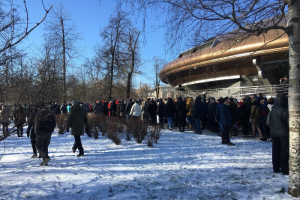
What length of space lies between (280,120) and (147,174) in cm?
321

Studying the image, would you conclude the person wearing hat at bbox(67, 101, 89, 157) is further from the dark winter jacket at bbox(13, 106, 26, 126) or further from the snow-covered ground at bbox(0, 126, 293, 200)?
the dark winter jacket at bbox(13, 106, 26, 126)

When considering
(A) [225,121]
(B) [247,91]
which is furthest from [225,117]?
(B) [247,91]

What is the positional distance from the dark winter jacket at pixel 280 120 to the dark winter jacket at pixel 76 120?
5194 millimetres

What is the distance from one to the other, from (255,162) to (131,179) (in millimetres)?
3359

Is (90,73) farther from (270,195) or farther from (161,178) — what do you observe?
(270,195)

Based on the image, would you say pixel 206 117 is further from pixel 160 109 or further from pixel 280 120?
pixel 280 120

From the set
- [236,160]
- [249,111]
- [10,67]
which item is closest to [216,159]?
[236,160]

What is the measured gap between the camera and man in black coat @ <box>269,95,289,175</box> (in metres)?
5.14

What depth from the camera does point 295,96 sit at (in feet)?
13.3

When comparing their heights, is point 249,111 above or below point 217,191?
above

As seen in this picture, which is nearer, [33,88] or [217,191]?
[33,88]

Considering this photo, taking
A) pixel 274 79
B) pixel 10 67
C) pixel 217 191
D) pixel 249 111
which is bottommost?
pixel 217 191

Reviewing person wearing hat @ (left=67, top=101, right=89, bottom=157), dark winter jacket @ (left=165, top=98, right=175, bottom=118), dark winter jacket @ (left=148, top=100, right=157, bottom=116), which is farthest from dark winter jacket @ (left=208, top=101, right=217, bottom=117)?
person wearing hat @ (left=67, top=101, right=89, bottom=157)

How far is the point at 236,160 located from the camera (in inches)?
253
